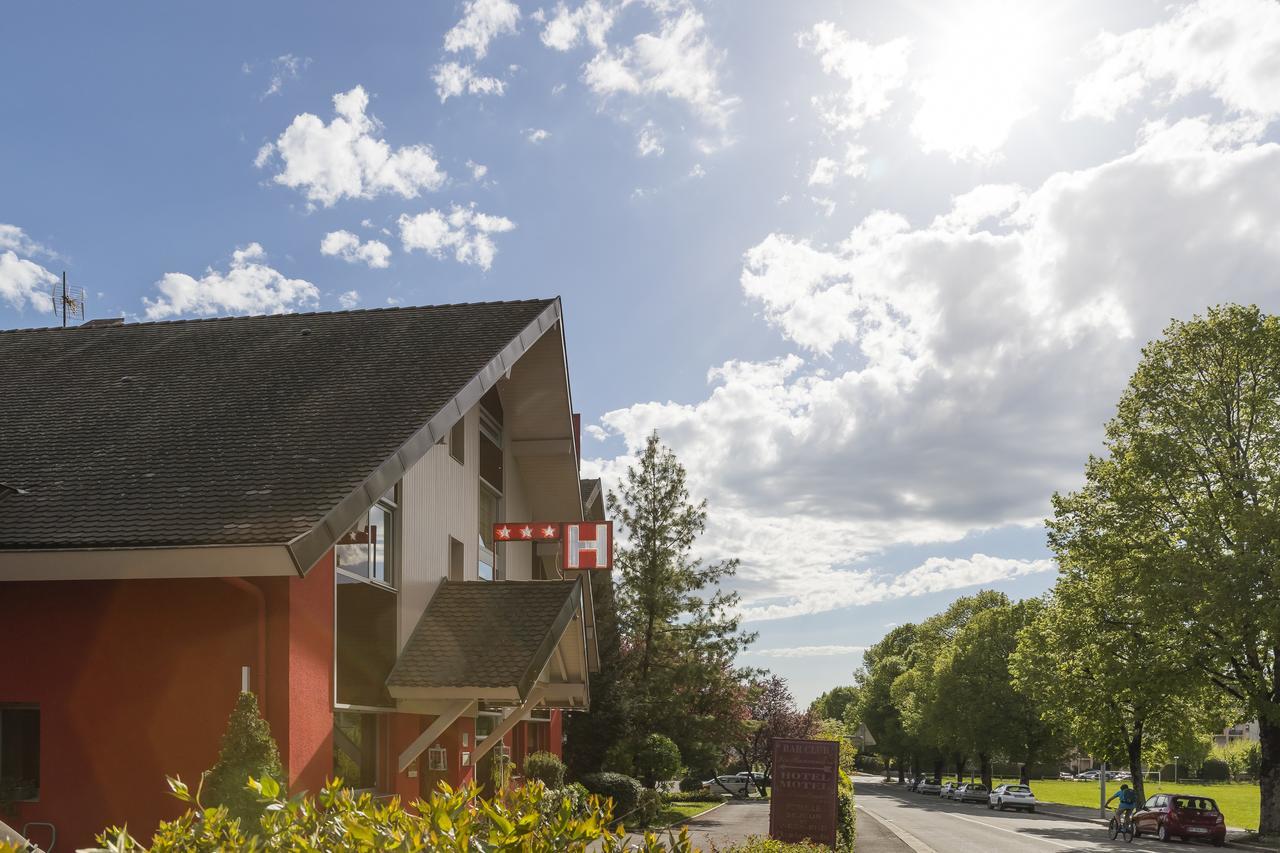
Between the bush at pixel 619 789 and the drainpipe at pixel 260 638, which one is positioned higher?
the drainpipe at pixel 260 638

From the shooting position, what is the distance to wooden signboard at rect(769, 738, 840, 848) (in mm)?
16000

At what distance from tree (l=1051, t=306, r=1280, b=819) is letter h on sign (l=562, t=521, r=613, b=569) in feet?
59.8

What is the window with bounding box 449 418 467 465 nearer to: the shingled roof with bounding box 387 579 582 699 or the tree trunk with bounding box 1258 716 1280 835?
the shingled roof with bounding box 387 579 582 699

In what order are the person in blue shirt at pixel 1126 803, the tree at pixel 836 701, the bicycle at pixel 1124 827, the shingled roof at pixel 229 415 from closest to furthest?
1. the shingled roof at pixel 229 415
2. the bicycle at pixel 1124 827
3. the person in blue shirt at pixel 1126 803
4. the tree at pixel 836 701

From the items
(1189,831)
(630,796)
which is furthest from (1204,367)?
(630,796)

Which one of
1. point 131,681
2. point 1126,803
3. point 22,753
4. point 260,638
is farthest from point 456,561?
point 1126,803

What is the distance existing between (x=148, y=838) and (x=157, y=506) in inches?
126

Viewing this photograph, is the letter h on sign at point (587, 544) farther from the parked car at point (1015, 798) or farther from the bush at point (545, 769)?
the parked car at point (1015, 798)

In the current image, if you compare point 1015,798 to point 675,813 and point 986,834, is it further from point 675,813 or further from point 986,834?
point 986,834

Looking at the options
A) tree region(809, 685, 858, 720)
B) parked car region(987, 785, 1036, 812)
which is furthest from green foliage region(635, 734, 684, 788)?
tree region(809, 685, 858, 720)

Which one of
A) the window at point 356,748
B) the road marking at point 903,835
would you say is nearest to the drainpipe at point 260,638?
the window at point 356,748

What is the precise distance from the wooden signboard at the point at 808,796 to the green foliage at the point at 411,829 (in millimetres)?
12062

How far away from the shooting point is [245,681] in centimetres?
1128

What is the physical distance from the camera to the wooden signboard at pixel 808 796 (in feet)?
52.5
